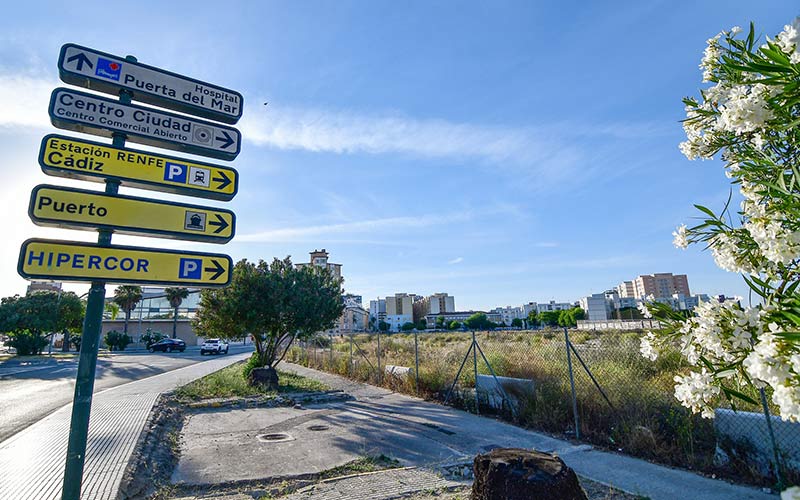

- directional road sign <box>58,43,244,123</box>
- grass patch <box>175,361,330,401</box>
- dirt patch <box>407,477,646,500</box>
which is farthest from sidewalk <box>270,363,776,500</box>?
directional road sign <box>58,43,244,123</box>

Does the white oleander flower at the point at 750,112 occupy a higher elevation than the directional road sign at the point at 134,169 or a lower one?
lower

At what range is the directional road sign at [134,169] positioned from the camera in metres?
3.56

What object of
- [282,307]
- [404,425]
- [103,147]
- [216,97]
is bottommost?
[404,425]

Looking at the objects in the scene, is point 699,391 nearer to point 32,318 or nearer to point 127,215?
point 127,215

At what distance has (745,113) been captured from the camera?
220 cm

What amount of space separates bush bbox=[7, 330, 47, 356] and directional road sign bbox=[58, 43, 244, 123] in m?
41.4

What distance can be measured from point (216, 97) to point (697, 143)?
456 centimetres

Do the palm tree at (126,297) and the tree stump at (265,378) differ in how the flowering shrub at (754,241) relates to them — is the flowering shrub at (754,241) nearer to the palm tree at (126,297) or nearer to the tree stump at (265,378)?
the tree stump at (265,378)

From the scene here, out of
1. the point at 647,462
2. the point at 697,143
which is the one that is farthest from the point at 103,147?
the point at 647,462

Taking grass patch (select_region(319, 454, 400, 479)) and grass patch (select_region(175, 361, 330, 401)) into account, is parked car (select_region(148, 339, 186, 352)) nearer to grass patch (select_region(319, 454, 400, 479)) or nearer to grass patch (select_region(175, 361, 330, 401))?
grass patch (select_region(175, 361, 330, 401))

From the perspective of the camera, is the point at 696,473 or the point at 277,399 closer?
the point at 696,473

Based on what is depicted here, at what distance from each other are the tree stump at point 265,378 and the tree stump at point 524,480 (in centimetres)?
1068

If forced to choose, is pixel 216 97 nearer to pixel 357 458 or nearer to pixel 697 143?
pixel 697 143

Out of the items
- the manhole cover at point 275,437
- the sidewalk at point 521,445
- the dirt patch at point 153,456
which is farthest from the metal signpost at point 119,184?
the manhole cover at point 275,437
